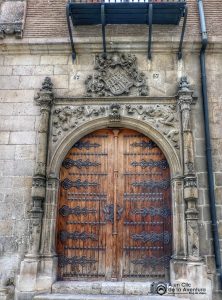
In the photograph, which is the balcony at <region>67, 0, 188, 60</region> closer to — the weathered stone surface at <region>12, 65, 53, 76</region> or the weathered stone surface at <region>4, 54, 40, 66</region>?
the weathered stone surface at <region>12, 65, 53, 76</region>

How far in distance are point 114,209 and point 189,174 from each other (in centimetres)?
155

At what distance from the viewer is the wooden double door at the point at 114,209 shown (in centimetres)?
600

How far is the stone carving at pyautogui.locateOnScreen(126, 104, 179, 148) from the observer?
631 centimetres

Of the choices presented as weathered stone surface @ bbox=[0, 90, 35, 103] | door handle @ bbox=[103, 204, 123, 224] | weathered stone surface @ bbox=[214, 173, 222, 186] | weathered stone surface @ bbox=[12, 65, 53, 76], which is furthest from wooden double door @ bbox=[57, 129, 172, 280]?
weathered stone surface @ bbox=[12, 65, 53, 76]

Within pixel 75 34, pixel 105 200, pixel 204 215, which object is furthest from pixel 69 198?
pixel 75 34

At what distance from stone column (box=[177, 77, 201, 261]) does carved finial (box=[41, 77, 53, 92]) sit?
102 inches

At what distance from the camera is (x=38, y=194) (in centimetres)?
588

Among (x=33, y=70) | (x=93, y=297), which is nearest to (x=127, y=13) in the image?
(x=33, y=70)

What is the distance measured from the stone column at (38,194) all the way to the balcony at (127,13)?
119 cm

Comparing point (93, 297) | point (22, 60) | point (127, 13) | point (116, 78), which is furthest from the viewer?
point (22, 60)

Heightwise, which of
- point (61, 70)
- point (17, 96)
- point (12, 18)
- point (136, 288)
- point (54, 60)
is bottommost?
point (136, 288)

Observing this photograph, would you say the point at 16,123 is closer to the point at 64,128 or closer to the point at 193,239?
the point at 64,128

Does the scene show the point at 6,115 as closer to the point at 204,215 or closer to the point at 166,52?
the point at 166,52

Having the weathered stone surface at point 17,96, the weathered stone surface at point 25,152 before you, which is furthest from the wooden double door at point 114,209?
the weathered stone surface at point 17,96
